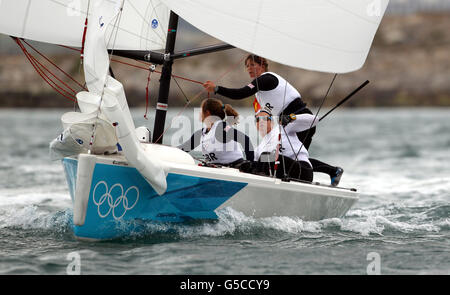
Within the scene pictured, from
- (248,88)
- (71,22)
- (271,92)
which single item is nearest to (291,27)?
(248,88)

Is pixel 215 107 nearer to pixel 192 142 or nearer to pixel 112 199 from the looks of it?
pixel 192 142

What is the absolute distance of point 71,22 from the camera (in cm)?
643

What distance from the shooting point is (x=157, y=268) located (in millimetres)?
4355

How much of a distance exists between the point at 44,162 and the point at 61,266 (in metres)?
8.62

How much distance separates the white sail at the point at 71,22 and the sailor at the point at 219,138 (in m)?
0.87

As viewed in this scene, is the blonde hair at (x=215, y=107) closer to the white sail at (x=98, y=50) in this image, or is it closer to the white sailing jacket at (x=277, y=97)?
the white sailing jacket at (x=277, y=97)

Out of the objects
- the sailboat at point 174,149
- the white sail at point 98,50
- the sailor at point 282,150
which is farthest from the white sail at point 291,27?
the sailor at point 282,150

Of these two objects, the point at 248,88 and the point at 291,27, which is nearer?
the point at 291,27

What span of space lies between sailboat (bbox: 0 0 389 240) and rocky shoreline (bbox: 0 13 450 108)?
126 ft

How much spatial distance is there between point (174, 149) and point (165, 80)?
2.91 feet

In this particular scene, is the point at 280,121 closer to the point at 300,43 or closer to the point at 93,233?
the point at 300,43

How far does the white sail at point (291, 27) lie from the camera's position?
16.0ft

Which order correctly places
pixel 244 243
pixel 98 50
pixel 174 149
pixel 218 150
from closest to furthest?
pixel 98 50
pixel 244 243
pixel 174 149
pixel 218 150

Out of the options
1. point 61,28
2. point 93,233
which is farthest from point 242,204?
point 61,28
